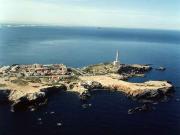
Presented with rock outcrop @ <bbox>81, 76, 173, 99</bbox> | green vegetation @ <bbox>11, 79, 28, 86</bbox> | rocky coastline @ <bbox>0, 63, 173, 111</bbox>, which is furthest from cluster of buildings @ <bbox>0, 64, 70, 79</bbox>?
rock outcrop @ <bbox>81, 76, 173, 99</bbox>

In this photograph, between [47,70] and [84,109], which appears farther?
[47,70]

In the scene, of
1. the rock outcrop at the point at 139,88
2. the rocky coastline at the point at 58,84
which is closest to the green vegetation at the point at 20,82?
the rocky coastline at the point at 58,84

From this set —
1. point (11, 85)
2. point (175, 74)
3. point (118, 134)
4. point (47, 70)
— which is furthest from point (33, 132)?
point (175, 74)

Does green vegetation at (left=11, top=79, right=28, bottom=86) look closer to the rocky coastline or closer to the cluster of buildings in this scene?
the rocky coastline

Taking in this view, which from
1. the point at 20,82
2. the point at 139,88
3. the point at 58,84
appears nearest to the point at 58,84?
the point at 58,84

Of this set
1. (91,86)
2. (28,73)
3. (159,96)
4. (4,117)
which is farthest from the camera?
(28,73)

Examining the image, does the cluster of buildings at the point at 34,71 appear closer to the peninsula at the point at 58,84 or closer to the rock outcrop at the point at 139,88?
the peninsula at the point at 58,84

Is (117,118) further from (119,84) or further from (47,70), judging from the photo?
(47,70)

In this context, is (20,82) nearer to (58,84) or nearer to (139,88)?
(58,84)
